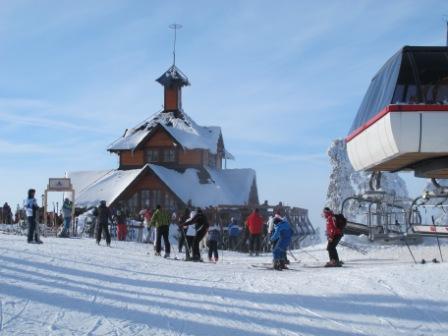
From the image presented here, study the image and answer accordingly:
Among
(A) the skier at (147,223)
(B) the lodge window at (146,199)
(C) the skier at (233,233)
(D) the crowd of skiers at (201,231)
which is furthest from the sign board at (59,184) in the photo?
(B) the lodge window at (146,199)

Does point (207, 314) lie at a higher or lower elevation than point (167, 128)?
lower

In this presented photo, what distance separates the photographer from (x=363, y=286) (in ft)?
32.9

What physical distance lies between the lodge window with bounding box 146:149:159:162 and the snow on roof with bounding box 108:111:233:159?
1.05 m

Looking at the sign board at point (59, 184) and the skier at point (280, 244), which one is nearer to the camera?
the skier at point (280, 244)

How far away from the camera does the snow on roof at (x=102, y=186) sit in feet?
123

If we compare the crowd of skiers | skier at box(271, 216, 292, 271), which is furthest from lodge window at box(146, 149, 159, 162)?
skier at box(271, 216, 292, 271)

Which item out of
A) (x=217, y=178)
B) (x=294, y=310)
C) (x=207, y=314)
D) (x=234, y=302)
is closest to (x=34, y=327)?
(x=207, y=314)

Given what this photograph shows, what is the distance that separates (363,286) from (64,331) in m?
5.33

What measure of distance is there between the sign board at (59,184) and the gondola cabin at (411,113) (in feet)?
43.1

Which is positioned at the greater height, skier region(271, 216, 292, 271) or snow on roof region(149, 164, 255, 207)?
snow on roof region(149, 164, 255, 207)

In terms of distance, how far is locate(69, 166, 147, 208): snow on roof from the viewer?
37531 mm

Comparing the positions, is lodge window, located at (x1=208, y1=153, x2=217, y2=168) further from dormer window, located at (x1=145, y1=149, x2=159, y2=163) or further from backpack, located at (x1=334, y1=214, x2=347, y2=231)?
backpack, located at (x1=334, y1=214, x2=347, y2=231)

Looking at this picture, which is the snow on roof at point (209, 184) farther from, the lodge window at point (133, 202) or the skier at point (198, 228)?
the skier at point (198, 228)

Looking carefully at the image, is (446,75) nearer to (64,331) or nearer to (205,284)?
(205,284)
